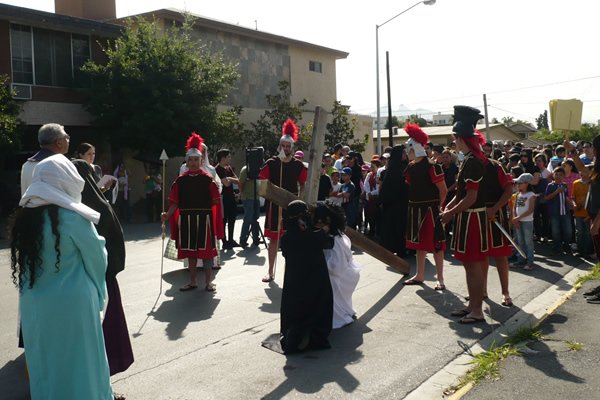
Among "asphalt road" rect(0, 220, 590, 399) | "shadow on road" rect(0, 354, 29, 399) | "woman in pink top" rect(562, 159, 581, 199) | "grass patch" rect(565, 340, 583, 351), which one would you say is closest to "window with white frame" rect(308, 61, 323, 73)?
"woman in pink top" rect(562, 159, 581, 199)

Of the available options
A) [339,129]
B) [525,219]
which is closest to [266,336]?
[525,219]

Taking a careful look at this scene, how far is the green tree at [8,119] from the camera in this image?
17.6m

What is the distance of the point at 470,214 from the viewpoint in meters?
6.73

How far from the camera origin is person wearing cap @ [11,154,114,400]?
3.89 m

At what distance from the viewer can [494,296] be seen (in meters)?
7.92

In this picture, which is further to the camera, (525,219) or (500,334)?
(525,219)

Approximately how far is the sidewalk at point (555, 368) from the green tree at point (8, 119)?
15.7 meters

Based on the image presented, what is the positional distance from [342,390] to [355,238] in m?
2.91

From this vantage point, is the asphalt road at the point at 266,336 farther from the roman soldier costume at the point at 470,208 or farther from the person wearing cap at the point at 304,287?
the roman soldier costume at the point at 470,208

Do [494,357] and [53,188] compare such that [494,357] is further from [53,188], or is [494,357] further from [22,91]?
[22,91]

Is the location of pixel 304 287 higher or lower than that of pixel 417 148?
lower

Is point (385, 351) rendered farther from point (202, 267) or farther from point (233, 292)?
point (202, 267)

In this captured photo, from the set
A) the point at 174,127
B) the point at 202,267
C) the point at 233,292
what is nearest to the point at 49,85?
the point at 174,127

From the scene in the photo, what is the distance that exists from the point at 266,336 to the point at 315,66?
30955 millimetres
